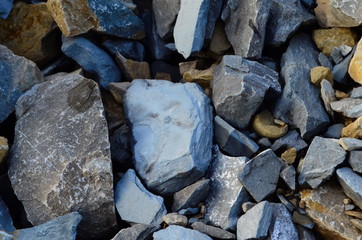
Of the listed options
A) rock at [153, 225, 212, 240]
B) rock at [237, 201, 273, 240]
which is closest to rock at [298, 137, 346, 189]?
rock at [237, 201, 273, 240]

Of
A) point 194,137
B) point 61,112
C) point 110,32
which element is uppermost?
point 110,32

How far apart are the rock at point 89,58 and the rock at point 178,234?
1122mm

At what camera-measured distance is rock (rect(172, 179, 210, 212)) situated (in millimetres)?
2657

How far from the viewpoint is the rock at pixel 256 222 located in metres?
2.45

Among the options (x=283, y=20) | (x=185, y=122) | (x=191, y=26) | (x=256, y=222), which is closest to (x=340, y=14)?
(x=283, y=20)

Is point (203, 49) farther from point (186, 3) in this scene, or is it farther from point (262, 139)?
point (262, 139)

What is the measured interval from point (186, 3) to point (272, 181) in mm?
1191

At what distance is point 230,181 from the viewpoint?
2729 millimetres

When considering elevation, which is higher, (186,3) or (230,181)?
(186,3)

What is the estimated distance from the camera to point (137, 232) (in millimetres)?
2500

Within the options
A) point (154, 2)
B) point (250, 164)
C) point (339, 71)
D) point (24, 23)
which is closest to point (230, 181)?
point (250, 164)

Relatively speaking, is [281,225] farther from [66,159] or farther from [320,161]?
[66,159]

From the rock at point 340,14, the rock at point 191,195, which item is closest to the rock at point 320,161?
the rock at point 191,195

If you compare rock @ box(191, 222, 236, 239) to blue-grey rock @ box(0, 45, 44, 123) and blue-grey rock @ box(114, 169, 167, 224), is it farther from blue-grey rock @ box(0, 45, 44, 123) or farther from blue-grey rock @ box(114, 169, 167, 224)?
blue-grey rock @ box(0, 45, 44, 123)
